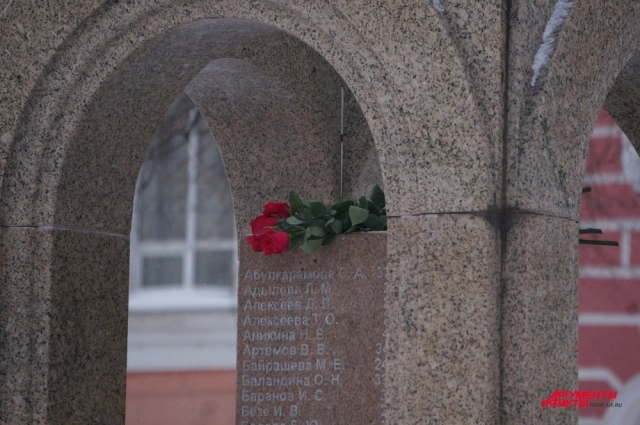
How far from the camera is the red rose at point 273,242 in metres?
→ 4.35

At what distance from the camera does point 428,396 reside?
134 inches

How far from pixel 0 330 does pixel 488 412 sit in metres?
2.19

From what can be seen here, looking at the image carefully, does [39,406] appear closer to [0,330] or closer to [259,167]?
[0,330]

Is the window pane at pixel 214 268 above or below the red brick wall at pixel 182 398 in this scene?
above

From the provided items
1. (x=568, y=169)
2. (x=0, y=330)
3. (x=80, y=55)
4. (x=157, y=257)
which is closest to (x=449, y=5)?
(x=568, y=169)

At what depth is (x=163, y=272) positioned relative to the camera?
53.8 feet

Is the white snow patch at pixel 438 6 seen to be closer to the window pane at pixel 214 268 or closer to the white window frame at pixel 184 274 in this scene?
the white window frame at pixel 184 274

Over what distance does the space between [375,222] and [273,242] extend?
18.6 inches

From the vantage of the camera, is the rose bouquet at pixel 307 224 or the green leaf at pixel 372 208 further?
the green leaf at pixel 372 208

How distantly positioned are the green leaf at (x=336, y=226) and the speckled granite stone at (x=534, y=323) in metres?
1.10

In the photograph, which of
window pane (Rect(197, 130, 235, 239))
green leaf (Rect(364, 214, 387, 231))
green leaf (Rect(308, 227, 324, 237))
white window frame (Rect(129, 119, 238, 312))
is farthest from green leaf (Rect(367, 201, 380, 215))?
white window frame (Rect(129, 119, 238, 312))

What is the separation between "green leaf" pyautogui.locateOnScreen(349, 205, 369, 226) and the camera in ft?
14.2

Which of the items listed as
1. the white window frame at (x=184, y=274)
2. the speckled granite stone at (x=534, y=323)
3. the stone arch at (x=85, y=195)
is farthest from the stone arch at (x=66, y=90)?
the white window frame at (x=184, y=274)

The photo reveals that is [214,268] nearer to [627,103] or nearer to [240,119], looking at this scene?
[240,119]
